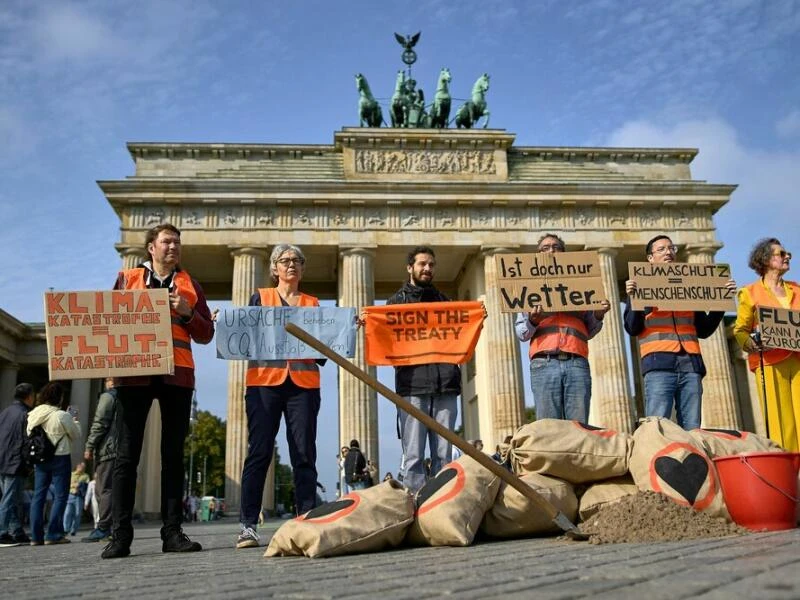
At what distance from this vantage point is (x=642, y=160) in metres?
29.3

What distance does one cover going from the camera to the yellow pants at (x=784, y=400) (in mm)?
6707

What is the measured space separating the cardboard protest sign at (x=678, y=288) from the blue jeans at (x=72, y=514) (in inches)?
417

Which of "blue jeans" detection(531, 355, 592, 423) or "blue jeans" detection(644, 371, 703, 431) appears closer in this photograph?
"blue jeans" detection(531, 355, 592, 423)

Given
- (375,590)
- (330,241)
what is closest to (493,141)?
(330,241)

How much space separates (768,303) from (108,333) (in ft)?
20.2

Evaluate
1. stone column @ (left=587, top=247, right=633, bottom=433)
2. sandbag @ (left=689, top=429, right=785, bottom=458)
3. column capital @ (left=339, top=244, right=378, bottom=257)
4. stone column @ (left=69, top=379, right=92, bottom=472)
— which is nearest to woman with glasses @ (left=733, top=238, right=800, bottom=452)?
sandbag @ (left=689, top=429, right=785, bottom=458)

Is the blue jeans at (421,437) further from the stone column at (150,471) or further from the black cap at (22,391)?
the stone column at (150,471)

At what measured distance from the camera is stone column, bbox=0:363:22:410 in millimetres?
30688

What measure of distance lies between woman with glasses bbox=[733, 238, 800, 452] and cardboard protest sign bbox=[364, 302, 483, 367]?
8.99 feet

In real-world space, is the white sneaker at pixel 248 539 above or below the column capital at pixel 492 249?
below

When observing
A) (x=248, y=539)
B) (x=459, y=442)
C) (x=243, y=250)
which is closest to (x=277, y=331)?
(x=248, y=539)

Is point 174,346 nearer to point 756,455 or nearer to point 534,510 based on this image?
point 534,510

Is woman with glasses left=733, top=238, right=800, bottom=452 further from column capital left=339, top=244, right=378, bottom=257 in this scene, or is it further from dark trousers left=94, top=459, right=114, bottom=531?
column capital left=339, top=244, right=378, bottom=257

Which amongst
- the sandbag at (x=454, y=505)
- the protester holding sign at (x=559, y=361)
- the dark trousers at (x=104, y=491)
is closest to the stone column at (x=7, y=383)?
the dark trousers at (x=104, y=491)
